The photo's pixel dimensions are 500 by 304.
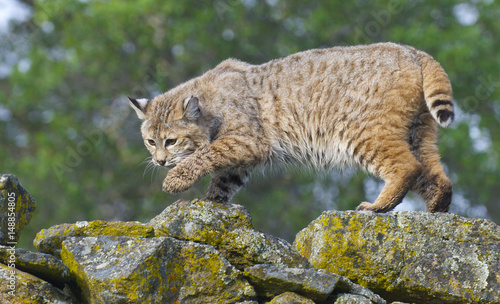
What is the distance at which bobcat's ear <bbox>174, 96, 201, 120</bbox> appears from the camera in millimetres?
7391

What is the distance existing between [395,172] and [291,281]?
234cm

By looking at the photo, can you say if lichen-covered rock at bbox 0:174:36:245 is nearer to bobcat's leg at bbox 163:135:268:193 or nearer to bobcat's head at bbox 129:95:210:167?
bobcat's leg at bbox 163:135:268:193

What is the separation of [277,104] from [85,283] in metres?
3.31

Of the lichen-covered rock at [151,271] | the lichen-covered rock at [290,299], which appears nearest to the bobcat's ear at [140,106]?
the lichen-covered rock at [151,271]

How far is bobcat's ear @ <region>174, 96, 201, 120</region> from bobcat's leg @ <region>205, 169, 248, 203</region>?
0.63 meters

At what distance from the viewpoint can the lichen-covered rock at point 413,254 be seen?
5.57 metres

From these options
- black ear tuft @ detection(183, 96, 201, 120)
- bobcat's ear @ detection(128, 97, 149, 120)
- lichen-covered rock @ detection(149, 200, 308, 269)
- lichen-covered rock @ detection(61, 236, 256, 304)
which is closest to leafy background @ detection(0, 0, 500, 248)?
bobcat's ear @ detection(128, 97, 149, 120)

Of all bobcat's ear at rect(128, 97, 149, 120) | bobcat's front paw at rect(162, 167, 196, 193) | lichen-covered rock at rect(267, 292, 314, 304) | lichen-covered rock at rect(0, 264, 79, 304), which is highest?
bobcat's ear at rect(128, 97, 149, 120)

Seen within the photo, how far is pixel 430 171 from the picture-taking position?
23.9 ft

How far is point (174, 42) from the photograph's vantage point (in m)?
20.3

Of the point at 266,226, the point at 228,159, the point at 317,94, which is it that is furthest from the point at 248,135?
the point at 266,226

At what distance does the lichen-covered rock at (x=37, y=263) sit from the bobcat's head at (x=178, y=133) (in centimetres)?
248

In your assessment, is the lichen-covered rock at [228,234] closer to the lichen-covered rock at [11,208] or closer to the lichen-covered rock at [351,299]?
the lichen-covered rock at [351,299]

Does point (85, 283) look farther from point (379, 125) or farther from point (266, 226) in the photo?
point (266, 226)
